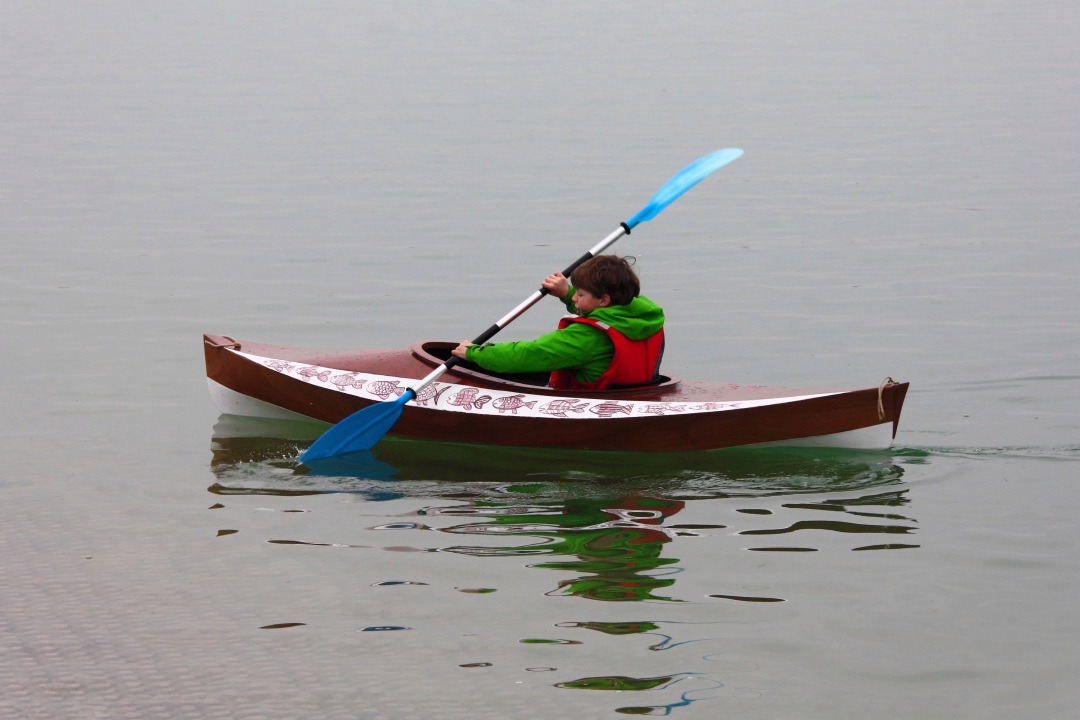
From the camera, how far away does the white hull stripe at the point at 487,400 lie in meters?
6.79

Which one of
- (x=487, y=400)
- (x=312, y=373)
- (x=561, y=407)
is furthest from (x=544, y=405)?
(x=312, y=373)

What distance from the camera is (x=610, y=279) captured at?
267 inches

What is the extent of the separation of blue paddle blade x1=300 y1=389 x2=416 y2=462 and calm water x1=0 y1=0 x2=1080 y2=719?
0.56ft

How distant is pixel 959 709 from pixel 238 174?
520 inches

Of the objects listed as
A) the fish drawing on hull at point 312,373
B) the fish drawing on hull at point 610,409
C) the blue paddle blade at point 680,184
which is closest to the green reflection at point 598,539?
the fish drawing on hull at point 610,409

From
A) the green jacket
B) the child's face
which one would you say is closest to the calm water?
the green jacket

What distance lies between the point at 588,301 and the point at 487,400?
0.72m

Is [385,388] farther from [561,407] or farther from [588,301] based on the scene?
[588,301]

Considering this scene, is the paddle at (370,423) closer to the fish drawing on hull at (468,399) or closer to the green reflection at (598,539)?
the fish drawing on hull at (468,399)

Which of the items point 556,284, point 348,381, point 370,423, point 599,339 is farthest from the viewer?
point 348,381

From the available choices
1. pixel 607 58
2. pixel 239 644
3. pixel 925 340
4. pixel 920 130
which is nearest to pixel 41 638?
pixel 239 644

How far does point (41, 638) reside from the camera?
16.8 feet

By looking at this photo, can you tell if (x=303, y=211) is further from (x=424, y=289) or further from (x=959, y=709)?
(x=959, y=709)

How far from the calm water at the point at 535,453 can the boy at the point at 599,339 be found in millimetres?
454
